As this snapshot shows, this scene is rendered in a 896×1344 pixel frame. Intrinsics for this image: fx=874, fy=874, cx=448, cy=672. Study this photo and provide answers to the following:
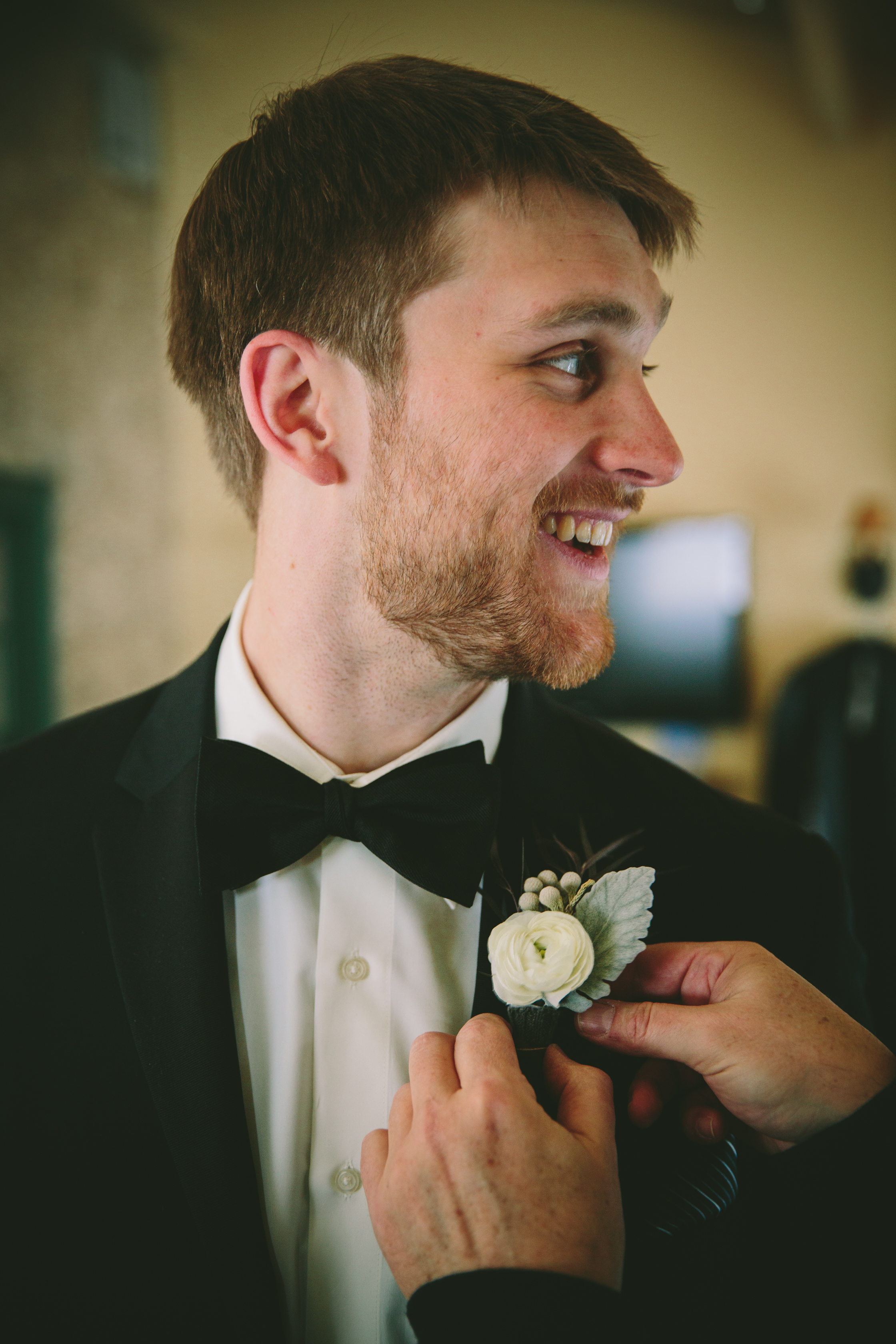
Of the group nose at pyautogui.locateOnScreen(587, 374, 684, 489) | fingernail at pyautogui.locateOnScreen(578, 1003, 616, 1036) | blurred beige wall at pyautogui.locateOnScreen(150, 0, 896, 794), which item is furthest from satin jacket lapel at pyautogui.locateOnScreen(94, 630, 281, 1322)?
blurred beige wall at pyautogui.locateOnScreen(150, 0, 896, 794)

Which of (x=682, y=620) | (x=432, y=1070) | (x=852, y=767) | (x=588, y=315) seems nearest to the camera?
(x=432, y=1070)

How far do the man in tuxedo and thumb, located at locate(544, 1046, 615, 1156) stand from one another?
0.08 metres

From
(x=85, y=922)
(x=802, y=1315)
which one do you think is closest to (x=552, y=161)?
(x=85, y=922)

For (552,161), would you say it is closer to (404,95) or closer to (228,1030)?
(404,95)

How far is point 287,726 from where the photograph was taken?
1.18 m

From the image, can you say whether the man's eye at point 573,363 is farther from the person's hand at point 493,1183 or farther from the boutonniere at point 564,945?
the person's hand at point 493,1183

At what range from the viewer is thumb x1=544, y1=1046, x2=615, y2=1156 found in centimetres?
82

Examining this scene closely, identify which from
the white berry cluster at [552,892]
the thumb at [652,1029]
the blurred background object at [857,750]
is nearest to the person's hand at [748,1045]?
the thumb at [652,1029]

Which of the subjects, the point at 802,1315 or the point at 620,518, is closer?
the point at 802,1315

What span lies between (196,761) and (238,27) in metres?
3.58

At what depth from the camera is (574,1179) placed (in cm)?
78

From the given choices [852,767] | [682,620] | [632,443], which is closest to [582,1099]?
[632,443]

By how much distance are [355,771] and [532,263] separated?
0.69 meters

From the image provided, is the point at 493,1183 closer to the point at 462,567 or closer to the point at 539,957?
the point at 539,957
